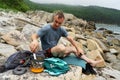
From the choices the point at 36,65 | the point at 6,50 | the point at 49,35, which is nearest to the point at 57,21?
the point at 49,35

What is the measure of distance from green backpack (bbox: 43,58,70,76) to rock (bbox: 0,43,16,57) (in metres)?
3.84

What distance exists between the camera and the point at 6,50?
13.1 meters

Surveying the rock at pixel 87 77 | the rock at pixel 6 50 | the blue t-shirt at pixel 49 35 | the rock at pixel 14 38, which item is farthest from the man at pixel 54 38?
the rock at pixel 14 38

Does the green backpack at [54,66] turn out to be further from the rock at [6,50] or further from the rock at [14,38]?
the rock at [14,38]

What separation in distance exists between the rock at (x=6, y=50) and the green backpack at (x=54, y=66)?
384 cm

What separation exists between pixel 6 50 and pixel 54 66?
4.68m

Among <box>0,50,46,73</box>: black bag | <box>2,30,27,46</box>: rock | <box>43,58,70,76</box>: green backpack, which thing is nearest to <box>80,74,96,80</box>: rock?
<box>43,58,70,76</box>: green backpack

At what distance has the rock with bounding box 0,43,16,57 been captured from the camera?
12600 millimetres

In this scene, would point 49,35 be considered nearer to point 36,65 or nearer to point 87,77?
point 36,65

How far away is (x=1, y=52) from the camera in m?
12.6

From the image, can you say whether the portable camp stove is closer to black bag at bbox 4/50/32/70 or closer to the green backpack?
the green backpack

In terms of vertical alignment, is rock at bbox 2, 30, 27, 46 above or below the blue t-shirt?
below

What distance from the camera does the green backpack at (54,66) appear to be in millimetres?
8773

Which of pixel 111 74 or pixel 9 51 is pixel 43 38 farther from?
pixel 111 74
